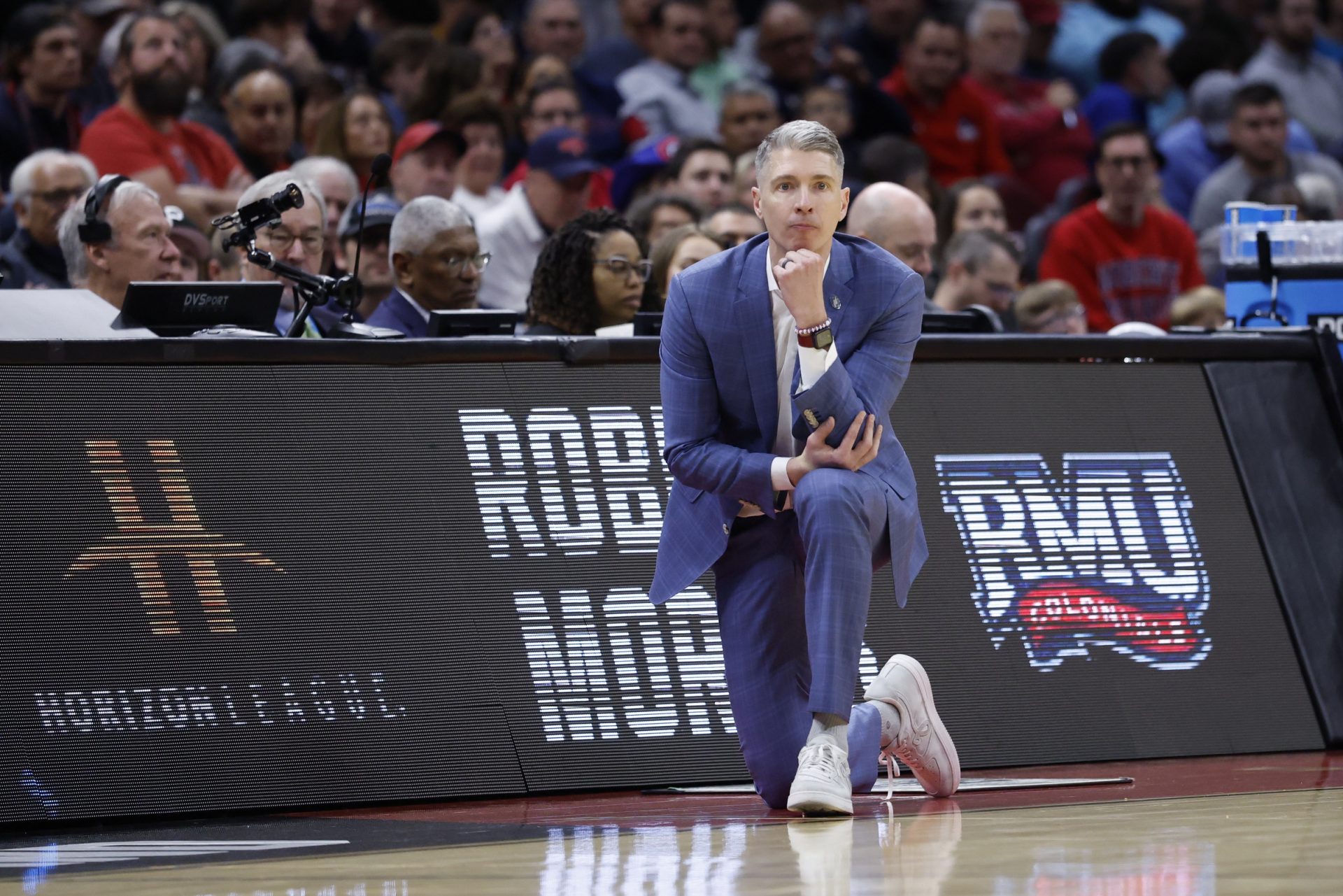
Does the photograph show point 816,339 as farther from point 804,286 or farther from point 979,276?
point 979,276

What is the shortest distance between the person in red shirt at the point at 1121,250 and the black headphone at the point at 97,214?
211 inches

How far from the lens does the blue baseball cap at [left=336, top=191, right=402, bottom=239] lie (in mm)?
8852

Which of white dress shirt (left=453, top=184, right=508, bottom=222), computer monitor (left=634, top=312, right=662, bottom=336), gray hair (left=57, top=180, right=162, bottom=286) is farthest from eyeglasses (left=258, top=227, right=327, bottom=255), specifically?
white dress shirt (left=453, top=184, right=508, bottom=222)

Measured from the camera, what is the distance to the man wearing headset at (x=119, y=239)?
7.52m

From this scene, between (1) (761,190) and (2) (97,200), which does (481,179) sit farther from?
(1) (761,190)

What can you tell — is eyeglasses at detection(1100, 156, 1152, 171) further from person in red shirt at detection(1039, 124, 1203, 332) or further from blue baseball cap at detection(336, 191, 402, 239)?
blue baseball cap at detection(336, 191, 402, 239)

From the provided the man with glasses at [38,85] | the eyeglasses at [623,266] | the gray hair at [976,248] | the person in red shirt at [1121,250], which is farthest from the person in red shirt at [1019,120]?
the eyeglasses at [623,266]

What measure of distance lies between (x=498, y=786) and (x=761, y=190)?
1.78 m

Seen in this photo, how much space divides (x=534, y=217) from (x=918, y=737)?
5.14 meters

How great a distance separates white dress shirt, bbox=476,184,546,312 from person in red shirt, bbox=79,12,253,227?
3.99 ft

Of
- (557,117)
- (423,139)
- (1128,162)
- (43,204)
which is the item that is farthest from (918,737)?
(557,117)

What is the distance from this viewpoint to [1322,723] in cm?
673

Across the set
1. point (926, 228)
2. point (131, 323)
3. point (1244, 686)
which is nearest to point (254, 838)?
point (131, 323)

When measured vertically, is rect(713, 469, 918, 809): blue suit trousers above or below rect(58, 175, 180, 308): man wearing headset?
below
